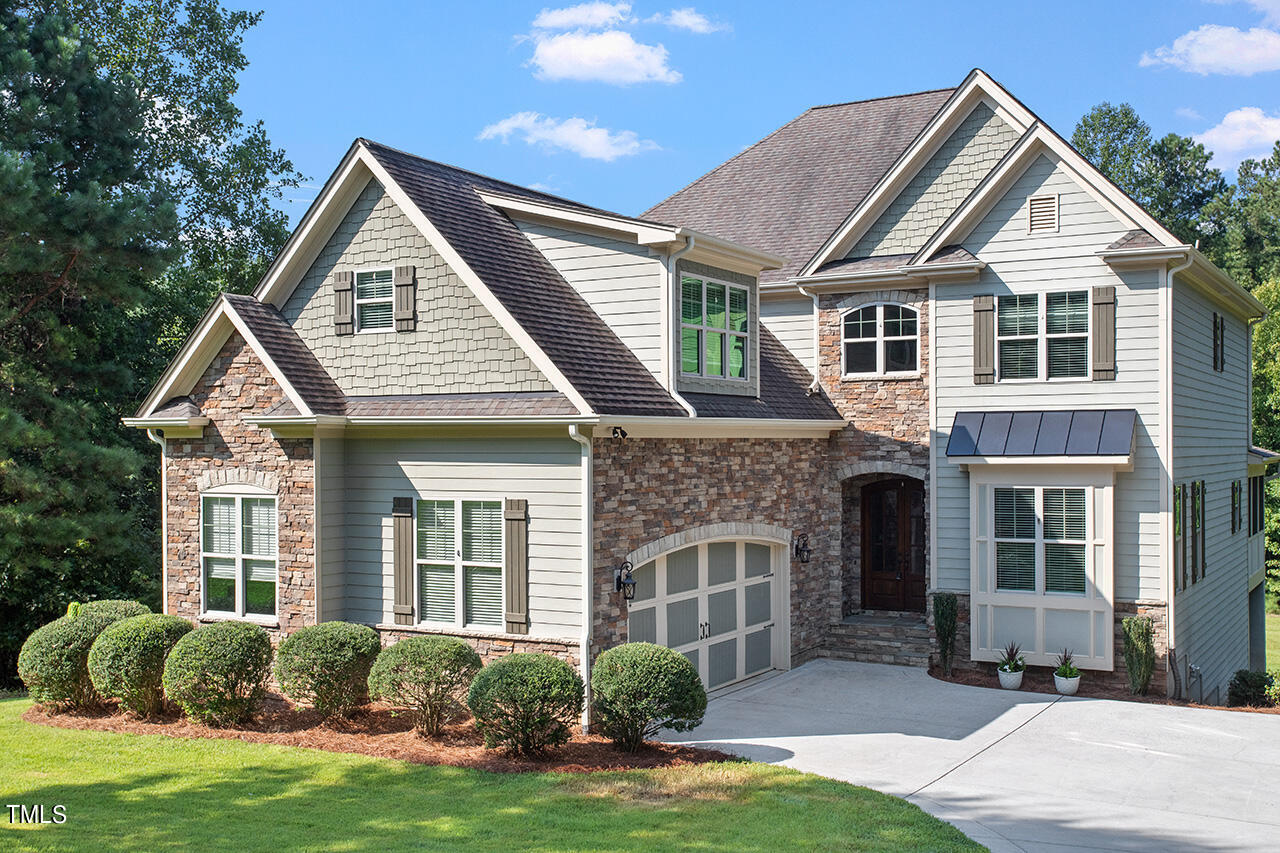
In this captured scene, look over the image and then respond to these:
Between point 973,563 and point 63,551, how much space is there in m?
16.2

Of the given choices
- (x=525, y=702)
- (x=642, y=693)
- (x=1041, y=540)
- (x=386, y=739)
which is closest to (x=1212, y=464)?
(x=1041, y=540)

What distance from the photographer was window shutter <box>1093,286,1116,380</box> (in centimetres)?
1584

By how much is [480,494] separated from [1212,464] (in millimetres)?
12929

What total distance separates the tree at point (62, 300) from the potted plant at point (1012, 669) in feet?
49.1

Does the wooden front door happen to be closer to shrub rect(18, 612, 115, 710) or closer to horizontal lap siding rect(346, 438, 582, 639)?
horizontal lap siding rect(346, 438, 582, 639)

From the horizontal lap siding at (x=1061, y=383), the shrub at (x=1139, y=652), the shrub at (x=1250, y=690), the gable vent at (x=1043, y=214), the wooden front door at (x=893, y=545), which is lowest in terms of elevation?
the shrub at (x=1250, y=690)

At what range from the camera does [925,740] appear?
12.7m

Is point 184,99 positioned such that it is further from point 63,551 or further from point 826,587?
point 826,587

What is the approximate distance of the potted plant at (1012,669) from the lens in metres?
16.0

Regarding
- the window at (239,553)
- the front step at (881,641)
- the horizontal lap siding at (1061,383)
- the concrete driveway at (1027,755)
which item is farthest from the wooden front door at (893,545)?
the window at (239,553)

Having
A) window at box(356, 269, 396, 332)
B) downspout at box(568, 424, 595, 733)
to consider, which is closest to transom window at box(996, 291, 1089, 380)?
downspout at box(568, 424, 595, 733)

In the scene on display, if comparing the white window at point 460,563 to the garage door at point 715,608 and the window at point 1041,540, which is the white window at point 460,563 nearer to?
the garage door at point 715,608

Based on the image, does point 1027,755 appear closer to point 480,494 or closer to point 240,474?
point 480,494

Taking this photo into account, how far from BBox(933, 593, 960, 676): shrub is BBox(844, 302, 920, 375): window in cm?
370
